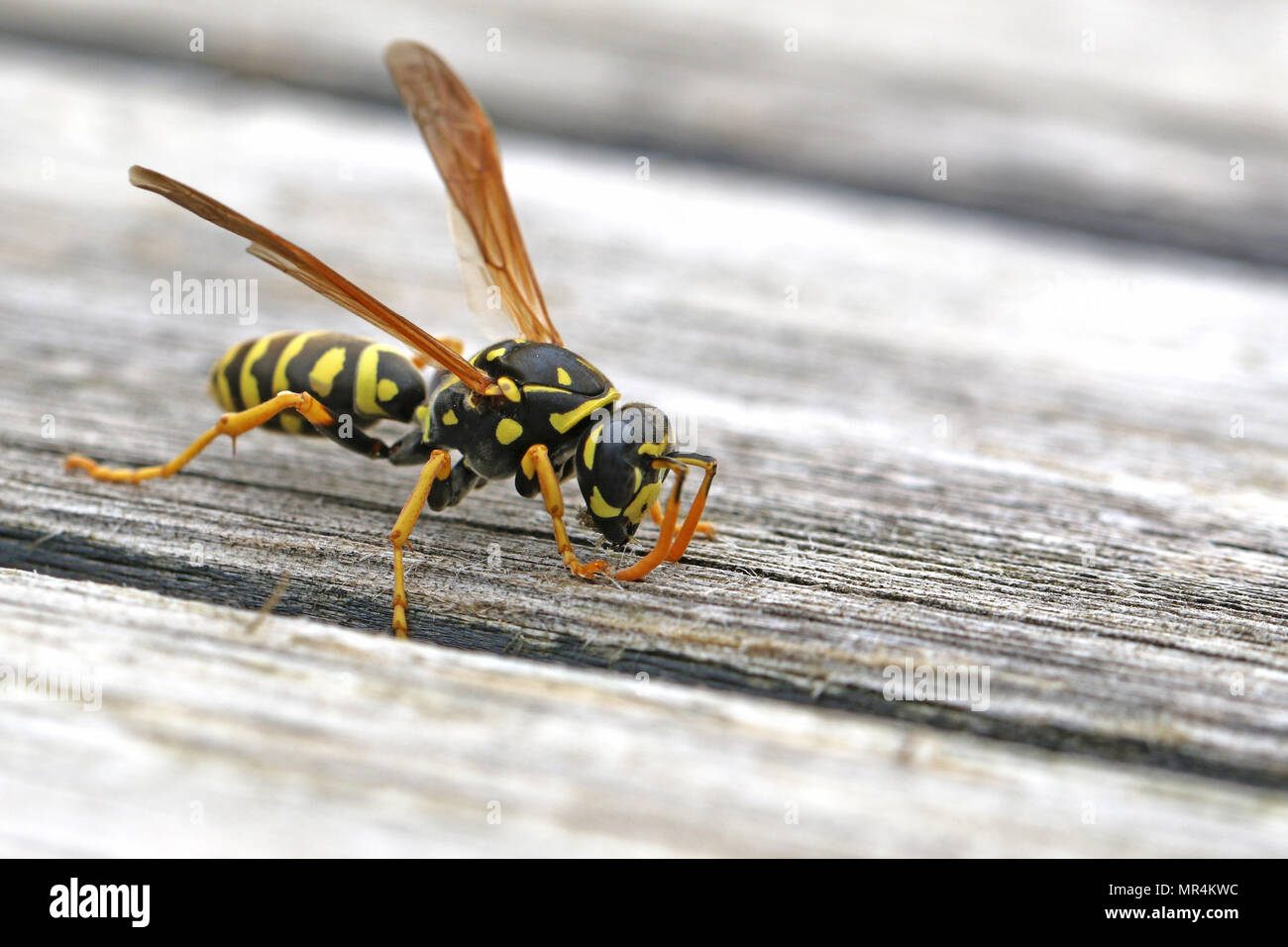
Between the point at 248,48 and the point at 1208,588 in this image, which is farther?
the point at 248,48

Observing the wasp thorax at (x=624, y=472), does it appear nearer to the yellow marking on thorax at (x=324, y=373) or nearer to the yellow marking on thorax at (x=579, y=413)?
the yellow marking on thorax at (x=579, y=413)

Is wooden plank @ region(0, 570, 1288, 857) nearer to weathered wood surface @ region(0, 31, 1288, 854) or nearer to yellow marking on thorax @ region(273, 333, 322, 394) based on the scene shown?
weathered wood surface @ region(0, 31, 1288, 854)

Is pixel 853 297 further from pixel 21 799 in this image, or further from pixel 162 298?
pixel 21 799

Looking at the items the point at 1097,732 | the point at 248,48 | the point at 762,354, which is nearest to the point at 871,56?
the point at 762,354

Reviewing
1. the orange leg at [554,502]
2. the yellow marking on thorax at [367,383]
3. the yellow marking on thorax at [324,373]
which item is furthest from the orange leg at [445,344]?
the orange leg at [554,502]

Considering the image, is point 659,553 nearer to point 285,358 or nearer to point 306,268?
point 306,268

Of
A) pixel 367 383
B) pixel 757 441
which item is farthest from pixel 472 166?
pixel 757 441

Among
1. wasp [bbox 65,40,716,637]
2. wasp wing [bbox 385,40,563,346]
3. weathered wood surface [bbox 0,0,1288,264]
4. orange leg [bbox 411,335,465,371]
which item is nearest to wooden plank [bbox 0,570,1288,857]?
wasp [bbox 65,40,716,637]
